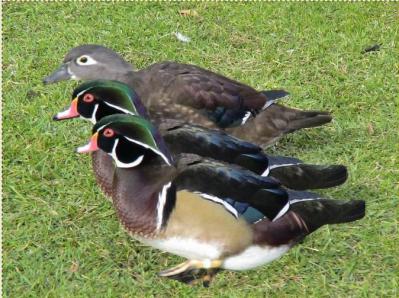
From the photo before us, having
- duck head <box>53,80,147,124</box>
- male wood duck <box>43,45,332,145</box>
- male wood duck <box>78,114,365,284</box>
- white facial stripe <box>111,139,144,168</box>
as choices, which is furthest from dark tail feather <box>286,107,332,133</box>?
white facial stripe <box>111,139,144,168</box>

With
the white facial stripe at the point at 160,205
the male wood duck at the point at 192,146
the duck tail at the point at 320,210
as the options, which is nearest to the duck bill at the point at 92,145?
the male wood duck at the point at 192,146

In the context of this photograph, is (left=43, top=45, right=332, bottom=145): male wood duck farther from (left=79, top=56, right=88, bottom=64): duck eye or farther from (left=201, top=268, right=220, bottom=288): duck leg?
(left=201, top=268, right=220, bottom=288): duck leg

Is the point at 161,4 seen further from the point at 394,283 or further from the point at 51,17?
the point at 394,283

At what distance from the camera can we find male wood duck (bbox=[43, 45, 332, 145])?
12.7ft

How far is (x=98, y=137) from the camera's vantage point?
3.20 metres

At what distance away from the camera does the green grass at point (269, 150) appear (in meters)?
3.35

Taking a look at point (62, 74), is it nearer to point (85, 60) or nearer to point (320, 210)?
point (85, 60)

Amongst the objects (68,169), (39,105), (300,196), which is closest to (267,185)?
(300,196)

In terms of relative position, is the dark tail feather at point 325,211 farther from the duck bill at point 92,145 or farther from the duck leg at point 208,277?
the duck bill at point 92,145

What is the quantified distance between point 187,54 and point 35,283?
7.73ft

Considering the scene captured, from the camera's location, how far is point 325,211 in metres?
3.29

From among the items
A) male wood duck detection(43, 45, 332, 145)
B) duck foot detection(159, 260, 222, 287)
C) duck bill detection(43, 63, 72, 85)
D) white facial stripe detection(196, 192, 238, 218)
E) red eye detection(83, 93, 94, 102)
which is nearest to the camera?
white facial stripe detection(196, 192, 238, 218)

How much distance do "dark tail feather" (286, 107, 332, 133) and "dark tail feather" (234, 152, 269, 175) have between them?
77cm

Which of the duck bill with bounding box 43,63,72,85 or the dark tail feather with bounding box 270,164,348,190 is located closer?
the dark tail feather with bounding box 270,164,348,190
